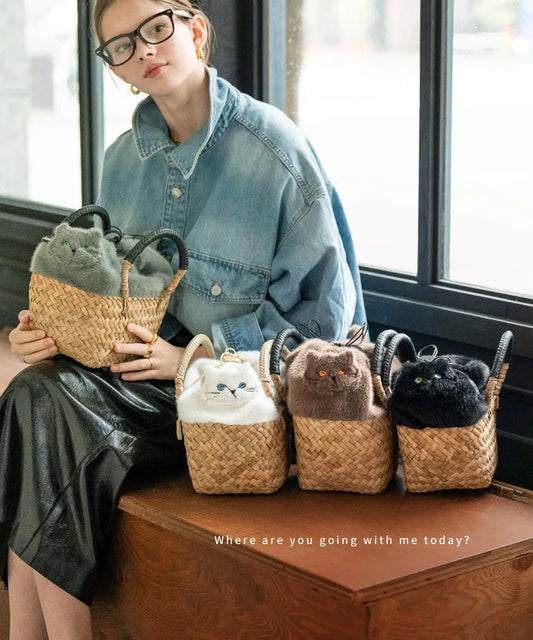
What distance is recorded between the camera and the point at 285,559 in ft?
5.28

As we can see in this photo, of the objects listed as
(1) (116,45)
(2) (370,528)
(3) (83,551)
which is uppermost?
(1) (116,45)

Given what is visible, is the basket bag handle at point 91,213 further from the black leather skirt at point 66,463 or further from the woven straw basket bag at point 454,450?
the woven straw basket bag at point 454,450

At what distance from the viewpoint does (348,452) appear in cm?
181

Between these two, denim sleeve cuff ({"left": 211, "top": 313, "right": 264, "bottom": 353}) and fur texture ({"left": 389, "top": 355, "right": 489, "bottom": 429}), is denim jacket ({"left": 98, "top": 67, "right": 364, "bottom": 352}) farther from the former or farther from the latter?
fur texture ({"left": 389, "top": 355, "right": 489, "bottom": 429})

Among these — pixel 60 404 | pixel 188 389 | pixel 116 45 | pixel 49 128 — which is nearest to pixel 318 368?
pixel 188 389

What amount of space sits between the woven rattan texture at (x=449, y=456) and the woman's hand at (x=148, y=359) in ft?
1.78

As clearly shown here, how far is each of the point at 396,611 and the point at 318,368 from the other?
45cm

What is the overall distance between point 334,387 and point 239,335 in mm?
395

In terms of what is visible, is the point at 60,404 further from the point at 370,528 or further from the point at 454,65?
the point at 454,65

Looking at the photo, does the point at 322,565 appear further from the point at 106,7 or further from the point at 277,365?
the point at 106,7

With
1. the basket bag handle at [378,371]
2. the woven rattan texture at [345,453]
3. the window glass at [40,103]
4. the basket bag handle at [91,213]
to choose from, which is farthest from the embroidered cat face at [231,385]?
the window glass at [40,103]

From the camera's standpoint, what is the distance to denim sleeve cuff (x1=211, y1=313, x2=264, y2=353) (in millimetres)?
2113

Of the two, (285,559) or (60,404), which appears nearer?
(285,559)

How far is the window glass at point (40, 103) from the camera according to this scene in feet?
11.5
